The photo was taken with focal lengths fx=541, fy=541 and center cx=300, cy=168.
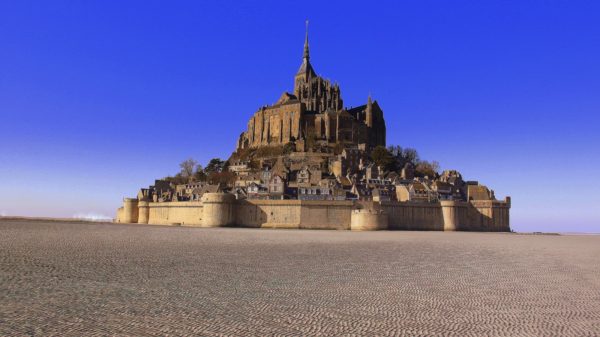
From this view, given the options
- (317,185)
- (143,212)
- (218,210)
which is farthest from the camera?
(143,212)

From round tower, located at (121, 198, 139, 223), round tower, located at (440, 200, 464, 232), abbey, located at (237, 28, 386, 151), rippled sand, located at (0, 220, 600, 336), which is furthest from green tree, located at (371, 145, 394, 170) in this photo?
rippled sand, located at (0, 220, 600, 336)

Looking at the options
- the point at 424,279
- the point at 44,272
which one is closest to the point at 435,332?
the point at 424,279

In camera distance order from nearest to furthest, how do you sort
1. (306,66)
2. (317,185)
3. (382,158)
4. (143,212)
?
(317,185) < (143,212) < (382,158) < (306,66)

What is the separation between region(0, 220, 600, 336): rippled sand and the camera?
9.33m

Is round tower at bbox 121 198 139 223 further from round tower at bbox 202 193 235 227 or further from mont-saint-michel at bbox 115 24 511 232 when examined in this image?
round tower at bbox 202 193 235 227

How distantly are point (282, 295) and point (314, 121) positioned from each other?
75923mm

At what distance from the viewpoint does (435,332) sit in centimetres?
921

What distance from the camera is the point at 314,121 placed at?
87.6 metres

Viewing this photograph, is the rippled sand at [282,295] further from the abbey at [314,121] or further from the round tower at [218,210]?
the abbey at [314,121]

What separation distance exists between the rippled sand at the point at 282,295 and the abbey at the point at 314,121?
203 ft

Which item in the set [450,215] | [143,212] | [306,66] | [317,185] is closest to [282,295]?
[450,215]

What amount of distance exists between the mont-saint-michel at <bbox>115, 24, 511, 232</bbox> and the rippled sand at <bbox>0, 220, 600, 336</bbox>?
31024mm

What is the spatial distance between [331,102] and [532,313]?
8286 centimetres

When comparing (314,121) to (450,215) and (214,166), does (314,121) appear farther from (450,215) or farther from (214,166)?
(450,215)
